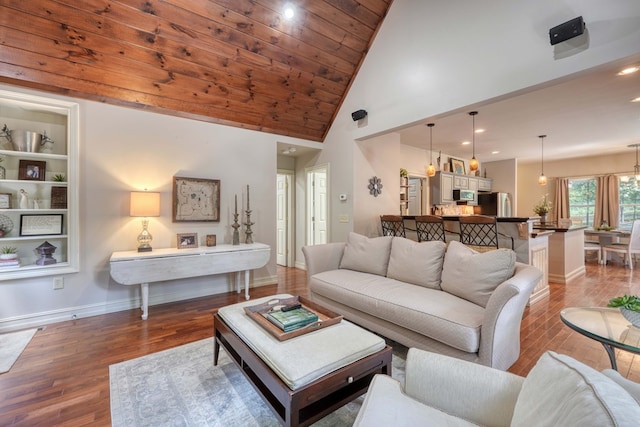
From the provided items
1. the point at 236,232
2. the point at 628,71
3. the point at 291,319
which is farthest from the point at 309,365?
the point at 628,71

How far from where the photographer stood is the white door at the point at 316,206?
5379 mm

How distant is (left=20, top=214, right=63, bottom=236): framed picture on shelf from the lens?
9.82 ft

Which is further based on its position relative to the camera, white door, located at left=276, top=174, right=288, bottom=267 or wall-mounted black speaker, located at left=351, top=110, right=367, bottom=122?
white door, located at left=276, top=174, right=288, bottom=267

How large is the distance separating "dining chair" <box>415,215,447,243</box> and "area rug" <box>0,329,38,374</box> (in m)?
4.47

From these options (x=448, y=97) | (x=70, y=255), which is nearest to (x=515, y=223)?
(x=448, y=97)

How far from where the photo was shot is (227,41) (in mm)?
3178

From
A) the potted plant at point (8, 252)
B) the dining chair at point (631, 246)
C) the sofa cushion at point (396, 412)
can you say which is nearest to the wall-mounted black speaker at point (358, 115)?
the sofa cushion at point (396, 412)

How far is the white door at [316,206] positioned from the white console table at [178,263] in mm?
1693

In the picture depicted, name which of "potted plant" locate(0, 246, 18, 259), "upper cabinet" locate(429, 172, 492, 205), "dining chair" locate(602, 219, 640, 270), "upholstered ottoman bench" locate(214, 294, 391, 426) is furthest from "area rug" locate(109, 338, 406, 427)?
"dining chair" locate(602, 219, 640, 270)

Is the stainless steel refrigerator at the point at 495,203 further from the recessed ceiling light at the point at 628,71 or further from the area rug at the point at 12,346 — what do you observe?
the area rug at the point at 12,346

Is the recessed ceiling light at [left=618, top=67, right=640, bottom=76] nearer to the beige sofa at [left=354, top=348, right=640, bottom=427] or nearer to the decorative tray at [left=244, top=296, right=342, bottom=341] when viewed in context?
the beige sofa at [left=354, top=348, right=640, bottom=427]

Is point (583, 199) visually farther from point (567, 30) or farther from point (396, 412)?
point (396, 412)

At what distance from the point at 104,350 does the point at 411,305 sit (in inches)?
103

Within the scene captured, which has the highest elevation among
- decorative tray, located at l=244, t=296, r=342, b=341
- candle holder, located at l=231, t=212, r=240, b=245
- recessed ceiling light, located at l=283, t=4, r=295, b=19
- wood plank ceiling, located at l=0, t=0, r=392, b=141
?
recessed ceiling light, located at l=283, t=4, r=295, b=19
